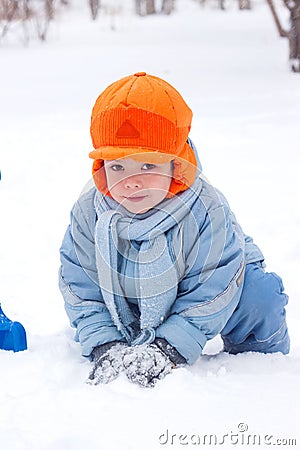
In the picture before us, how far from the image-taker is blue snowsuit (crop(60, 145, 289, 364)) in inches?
67.8

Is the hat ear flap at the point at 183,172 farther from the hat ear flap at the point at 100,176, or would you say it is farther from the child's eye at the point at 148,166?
the hat ear flap at the point at 100,176

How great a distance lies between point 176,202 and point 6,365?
0.57 metres

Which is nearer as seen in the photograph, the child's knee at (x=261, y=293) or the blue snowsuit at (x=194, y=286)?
the blue snowsuit at (x=194, y=286)

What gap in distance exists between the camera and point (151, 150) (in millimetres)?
1643

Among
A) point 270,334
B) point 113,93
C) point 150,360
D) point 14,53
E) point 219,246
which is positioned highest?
point 113,93

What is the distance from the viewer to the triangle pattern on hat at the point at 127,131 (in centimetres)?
162

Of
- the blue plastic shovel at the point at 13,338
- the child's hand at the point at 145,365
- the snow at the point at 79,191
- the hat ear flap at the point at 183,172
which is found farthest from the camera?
the blue plastic shovel at the point at 13,338

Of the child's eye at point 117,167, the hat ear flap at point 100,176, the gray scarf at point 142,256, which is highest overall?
the child's eye at point 117,167

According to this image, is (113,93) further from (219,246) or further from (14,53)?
(14,53)

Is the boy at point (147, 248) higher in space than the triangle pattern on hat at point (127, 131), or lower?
lower

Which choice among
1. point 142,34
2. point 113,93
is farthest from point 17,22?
point 113,93

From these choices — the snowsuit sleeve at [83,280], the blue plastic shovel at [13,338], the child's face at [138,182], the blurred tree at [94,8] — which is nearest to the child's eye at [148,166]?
the child's face at [138,182]

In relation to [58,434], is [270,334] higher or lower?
lower

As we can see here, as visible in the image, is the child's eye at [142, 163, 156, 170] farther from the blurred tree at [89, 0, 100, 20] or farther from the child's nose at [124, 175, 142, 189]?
the blurred tree at [89, 0, 100, 20]
